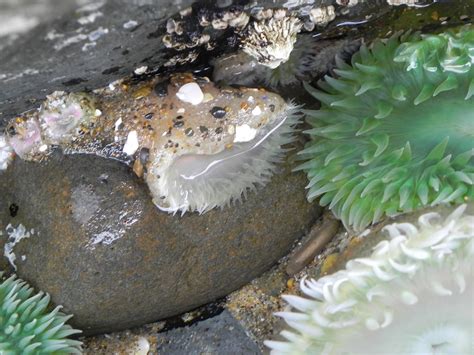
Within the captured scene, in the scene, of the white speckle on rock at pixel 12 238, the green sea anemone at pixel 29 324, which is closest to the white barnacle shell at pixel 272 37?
the white speckle on rock at pixel 12 238

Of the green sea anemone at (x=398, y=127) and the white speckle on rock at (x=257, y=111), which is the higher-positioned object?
the white speckle on rock at (x=257, y=111)

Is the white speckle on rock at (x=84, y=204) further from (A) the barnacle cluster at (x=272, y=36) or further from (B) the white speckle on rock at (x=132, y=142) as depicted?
(A) the barnacle cluster at (x=272, y=36)

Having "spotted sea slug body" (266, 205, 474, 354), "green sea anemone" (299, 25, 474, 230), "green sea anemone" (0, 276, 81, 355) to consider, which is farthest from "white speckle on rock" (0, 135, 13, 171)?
"spotted sea slug body" (266, 205, 474, 354)

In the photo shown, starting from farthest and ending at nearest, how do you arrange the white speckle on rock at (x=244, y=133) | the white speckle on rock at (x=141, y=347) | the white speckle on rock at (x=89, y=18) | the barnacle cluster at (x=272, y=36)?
1. the white speckle on rock at (x=141, y=347)
2. the white speckle on rock at (x=244, y=133)
3. the barnacle cluster at (x=272, y=36)
4. the white speckle on rock at (x=89, y=18)

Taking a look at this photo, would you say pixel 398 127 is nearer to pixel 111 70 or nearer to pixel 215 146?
pixel 215 146

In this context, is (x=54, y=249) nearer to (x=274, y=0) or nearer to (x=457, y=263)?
(x=274, y=0)

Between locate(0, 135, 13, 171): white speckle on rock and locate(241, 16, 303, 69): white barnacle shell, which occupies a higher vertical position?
locate(241, 16, 303, 69): white barnacle shell

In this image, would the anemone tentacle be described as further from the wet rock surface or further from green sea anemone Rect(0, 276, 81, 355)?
green sea anemone Rect(0, 276, 81, 355)

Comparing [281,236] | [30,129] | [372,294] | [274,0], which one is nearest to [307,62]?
[274,0]
